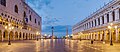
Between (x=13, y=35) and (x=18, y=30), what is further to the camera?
(x=18, y=30)

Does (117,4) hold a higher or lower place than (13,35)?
higher

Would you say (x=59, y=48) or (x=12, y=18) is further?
(x=12, y=18)

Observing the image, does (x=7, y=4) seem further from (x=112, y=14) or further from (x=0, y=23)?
(x=112, y=14)

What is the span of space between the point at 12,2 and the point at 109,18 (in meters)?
37.2

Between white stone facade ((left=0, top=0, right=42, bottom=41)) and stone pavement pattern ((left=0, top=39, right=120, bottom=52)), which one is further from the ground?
white stone facade ((left=0, top=0, right=42, bottom=41))

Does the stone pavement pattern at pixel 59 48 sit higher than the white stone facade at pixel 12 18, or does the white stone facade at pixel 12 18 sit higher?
the white stone facade at pixel 12 18

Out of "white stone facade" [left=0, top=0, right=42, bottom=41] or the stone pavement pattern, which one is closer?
the stone pavement pattern

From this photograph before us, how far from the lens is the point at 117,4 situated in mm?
67000

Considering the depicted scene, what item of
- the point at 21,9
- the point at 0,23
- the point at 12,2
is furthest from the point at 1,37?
the point at 21,9

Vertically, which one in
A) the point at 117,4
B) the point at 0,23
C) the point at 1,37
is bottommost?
the point at 1,37

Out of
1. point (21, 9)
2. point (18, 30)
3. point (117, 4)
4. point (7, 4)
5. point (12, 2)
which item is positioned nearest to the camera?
point (117, 4)

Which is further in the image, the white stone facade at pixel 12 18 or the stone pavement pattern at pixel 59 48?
the white stone facade at pixel 12 18

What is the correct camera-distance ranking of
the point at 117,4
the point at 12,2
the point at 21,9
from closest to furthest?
the point at 117,4, the point at 12,2, the point at 21,9

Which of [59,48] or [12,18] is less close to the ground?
[12,18]
